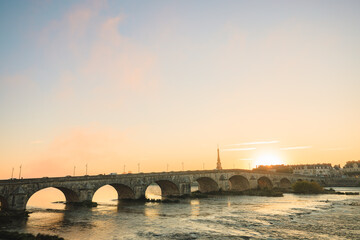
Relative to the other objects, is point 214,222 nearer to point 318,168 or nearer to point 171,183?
point 171,183

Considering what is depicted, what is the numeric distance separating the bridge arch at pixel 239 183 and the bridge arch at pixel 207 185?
39.0 ft

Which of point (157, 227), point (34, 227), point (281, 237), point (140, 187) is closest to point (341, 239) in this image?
point (281, 237)

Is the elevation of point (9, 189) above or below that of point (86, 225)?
above

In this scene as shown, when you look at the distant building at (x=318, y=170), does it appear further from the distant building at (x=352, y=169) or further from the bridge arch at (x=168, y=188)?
the bridge arch at (x=168, y=188)

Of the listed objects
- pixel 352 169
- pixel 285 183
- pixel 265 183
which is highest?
pixel 352 169

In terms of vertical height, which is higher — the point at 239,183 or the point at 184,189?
the point at 239,183

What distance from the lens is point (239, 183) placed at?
103938 millimetres

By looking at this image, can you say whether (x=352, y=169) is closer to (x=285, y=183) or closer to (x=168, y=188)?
(x=285, y=183)

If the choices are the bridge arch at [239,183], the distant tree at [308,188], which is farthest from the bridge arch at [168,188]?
the distant tree at [308,188]

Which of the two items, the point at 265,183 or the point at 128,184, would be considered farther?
the point at 265,183

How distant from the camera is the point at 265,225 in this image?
33.8 metres

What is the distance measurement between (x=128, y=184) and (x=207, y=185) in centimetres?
3842

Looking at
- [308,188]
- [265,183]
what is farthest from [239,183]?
[308,188]

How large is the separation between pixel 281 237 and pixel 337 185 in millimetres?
133611
